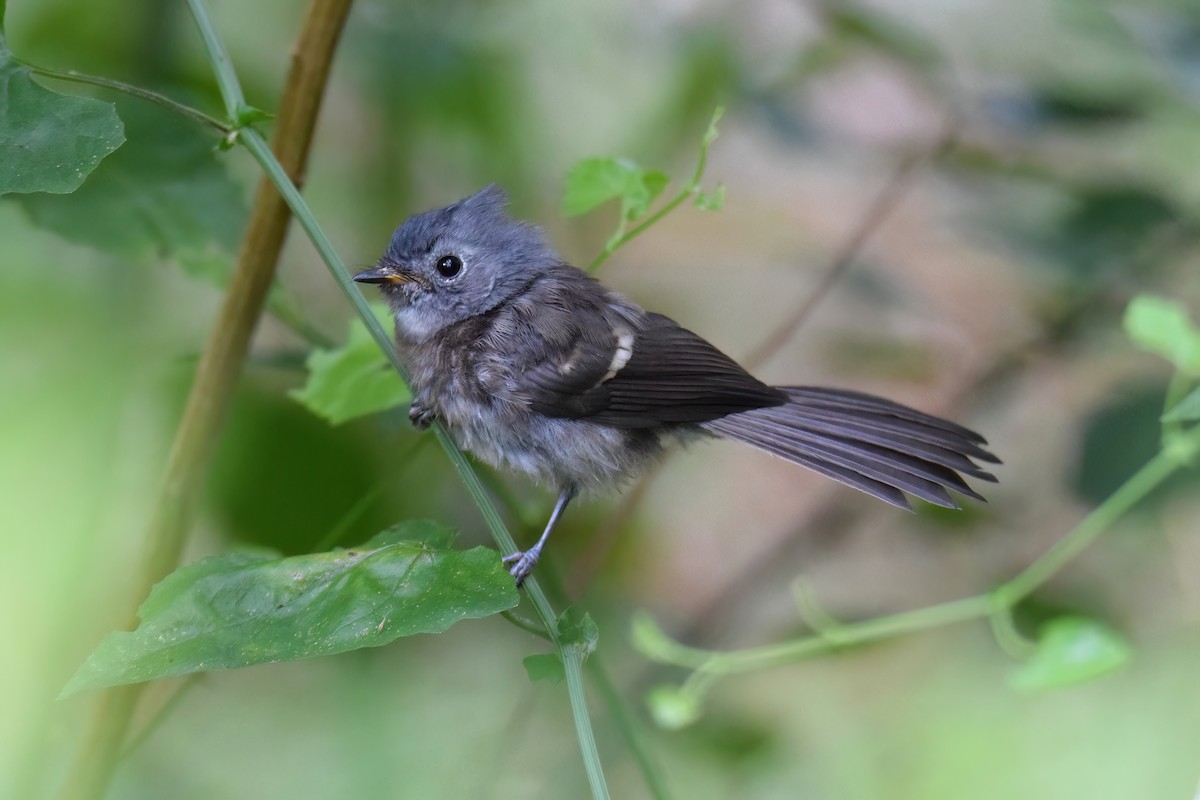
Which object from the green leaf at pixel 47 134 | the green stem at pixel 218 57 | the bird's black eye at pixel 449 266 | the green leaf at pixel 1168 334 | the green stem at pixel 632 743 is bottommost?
the green stem at pixel 632 743

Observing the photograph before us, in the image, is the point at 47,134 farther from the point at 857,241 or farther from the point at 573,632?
the point at 857,241

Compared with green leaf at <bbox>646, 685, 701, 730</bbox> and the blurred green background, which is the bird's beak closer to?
the blurred green background

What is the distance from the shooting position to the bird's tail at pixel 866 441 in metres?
1.91

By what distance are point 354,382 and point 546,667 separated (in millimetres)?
649

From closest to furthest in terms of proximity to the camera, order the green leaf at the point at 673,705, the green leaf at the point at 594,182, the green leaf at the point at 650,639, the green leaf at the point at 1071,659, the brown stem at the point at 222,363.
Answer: the brown stem at the point at 222,363 → the green leaf at the point at 594,182 → the green leaf at the point at 1071,659 → the green leaf at the point at 673,705 → the green leaf at the point at 650,639

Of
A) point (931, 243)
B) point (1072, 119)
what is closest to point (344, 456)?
point (1072, 119)

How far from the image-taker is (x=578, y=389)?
1.98 m

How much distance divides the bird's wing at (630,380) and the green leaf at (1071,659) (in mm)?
695

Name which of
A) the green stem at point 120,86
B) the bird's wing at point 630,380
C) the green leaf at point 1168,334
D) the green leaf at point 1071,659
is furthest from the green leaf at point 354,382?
the green leaf at point 1168,334

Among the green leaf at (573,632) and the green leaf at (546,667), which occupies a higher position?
the green leaf at (573,632)

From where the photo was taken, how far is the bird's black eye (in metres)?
2.17

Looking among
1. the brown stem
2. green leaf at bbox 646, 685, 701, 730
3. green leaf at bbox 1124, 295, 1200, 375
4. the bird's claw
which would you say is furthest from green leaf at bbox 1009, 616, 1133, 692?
the brown stem

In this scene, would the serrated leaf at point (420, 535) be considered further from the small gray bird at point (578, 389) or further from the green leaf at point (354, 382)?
the small gray bird at point (578, 389)

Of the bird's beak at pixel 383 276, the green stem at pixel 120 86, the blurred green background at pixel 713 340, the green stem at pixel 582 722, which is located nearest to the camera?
the green stem at pixel 582 722
